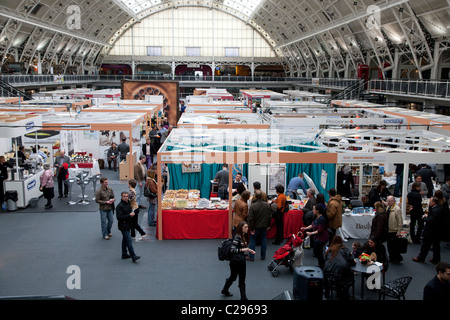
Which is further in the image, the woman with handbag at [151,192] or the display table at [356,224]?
the woman with handbag at [151,192]

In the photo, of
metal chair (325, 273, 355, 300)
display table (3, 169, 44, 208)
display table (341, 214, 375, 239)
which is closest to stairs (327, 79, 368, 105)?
display table (341, 214, 375, 239)

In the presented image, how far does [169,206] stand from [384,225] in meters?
4.43

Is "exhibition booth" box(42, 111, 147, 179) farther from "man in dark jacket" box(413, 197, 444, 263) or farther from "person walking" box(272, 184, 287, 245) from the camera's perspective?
"man in dark jacket" box(413, 197, 444, 263)

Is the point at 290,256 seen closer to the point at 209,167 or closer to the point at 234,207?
the point at 234,207

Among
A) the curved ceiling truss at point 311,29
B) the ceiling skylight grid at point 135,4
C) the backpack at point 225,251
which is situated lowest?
the backpack at point 225,251

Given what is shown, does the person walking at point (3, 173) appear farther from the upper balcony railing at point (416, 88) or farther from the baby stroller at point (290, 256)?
the upper balcony railing at point (416, 88)

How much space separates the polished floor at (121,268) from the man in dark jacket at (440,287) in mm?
1887

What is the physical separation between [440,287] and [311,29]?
36961mm

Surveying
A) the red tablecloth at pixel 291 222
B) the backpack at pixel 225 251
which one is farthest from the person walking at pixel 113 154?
the backpack at pixel 225 251

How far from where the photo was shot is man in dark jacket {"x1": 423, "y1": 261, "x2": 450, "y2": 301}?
4.62m

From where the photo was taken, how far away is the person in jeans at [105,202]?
8609mm

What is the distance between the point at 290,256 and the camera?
24.1 feet

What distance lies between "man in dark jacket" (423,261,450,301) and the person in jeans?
6.22m

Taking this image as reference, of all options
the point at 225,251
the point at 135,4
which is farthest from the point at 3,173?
the point at 135,4
